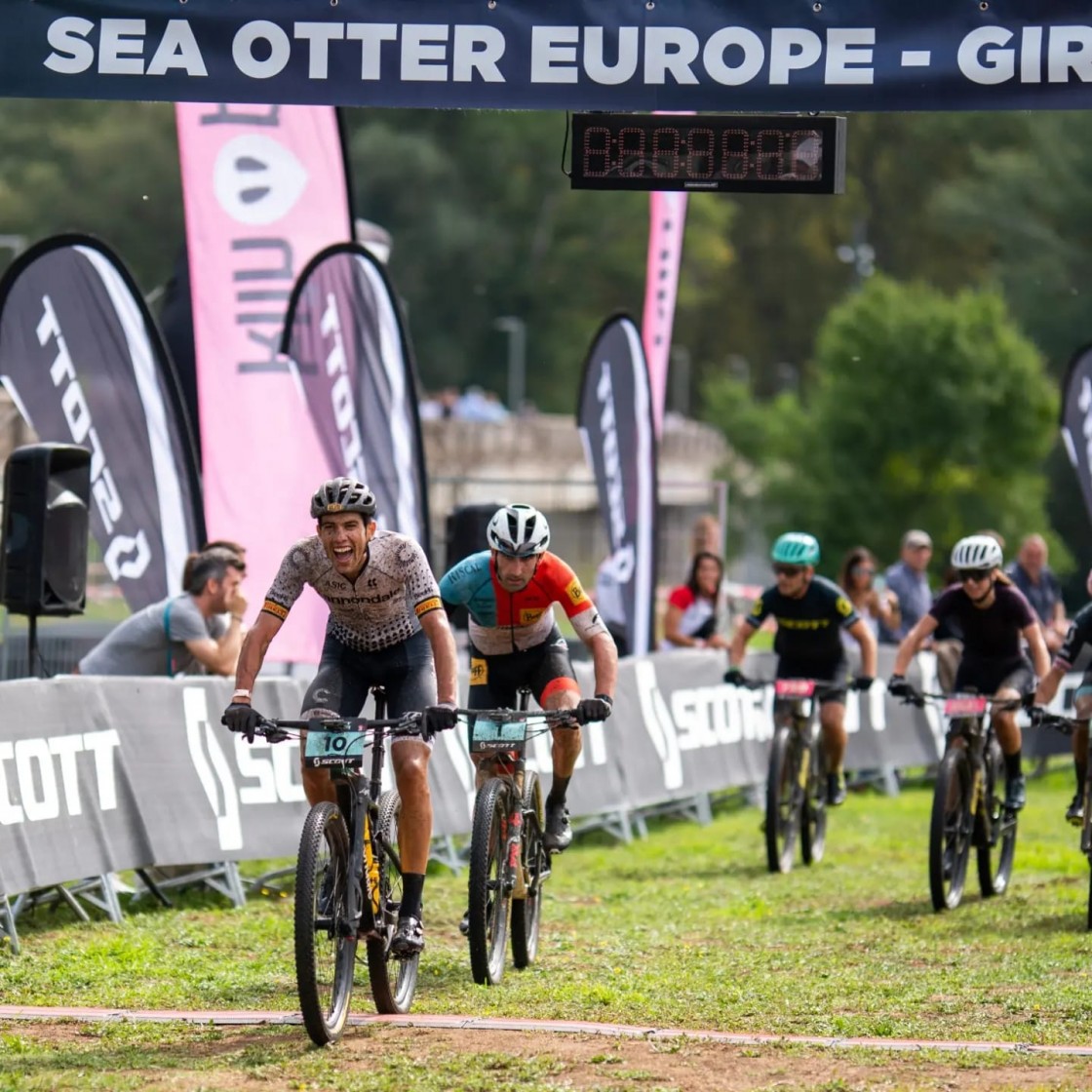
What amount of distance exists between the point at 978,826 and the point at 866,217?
2738 inches

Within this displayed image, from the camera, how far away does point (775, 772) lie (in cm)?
1401

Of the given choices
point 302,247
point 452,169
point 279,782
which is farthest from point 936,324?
point 279,782

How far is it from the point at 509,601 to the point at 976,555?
3869 mm

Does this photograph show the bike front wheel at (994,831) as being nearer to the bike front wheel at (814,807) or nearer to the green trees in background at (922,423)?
the bike front wheel at (814,807)

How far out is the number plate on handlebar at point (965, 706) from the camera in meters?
12.5

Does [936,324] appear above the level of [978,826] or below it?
above

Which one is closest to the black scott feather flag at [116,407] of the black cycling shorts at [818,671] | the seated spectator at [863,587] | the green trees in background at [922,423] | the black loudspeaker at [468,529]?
the black loudspeaker at [468,529]

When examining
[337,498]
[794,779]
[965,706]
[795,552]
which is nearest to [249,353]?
[795,552]

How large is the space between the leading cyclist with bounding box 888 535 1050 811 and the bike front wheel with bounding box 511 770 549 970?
11.2ft

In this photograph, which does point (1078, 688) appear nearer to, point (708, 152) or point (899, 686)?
point (899, 686)

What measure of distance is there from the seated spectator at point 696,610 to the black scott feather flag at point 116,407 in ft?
18.1

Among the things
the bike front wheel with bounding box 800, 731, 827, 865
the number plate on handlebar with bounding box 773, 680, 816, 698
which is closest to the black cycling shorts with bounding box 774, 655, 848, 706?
the bike front wheel with bounding box 800, 731, 827, 865

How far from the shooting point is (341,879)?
803 cm

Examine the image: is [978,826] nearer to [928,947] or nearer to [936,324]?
[928,947]
